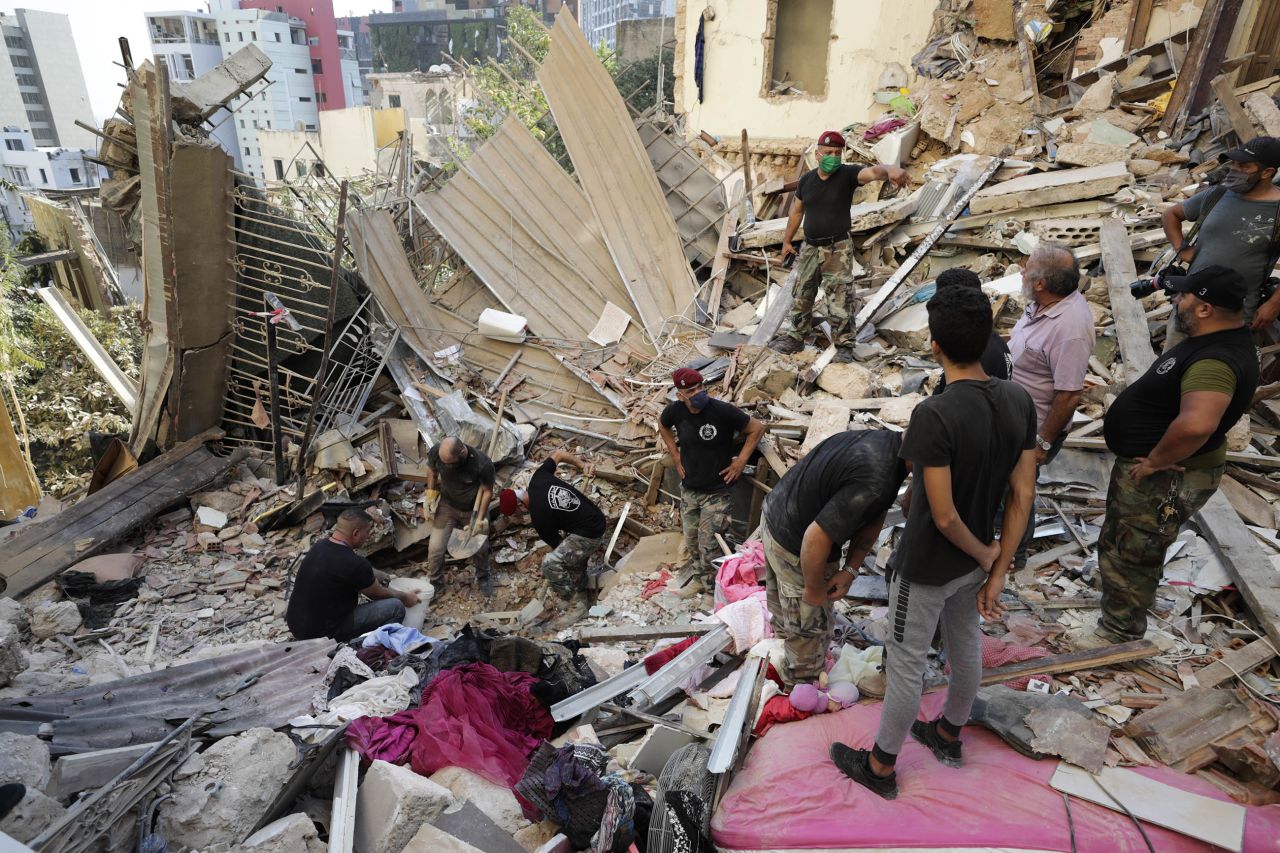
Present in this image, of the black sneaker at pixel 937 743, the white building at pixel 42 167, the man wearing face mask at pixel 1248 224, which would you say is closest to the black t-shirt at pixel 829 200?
the man wearing face mask at pixel 1248 224

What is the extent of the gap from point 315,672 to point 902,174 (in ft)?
17.0

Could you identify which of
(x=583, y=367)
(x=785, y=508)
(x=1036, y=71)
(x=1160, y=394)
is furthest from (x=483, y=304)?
(x=1036, y=71)

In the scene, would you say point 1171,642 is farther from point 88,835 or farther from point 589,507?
point 88,835

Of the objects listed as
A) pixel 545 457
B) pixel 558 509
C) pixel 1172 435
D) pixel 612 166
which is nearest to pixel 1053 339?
pixel 1172 435

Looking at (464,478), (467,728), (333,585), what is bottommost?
(464,478)

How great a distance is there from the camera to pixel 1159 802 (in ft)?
8.29

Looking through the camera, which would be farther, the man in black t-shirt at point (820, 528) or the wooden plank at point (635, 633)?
the wooden plank at point (635, 633)

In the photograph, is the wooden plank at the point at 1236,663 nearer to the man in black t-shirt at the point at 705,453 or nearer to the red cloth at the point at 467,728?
the man in black t-shirt at the point at 705,453

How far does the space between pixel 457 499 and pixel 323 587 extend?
1853mm

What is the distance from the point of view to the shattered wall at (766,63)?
36.6 ft

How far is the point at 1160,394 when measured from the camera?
9.66ft

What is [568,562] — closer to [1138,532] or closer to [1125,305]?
[1138,532]

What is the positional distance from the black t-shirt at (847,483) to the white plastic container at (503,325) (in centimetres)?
575

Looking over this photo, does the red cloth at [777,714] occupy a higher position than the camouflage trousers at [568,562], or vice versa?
the red cloth at [777,714]
